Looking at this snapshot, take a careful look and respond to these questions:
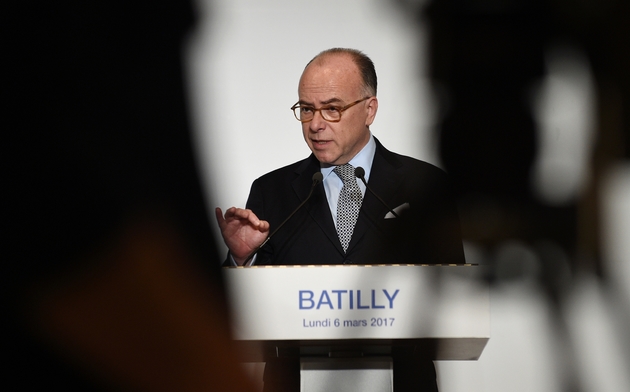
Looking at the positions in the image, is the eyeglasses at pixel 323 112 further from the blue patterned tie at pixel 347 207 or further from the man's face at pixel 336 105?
the blue patterned tie at pixel 347 207

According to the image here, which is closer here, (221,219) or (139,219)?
(221,219)

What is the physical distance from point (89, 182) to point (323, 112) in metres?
1.02

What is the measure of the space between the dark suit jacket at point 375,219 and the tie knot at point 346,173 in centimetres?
7

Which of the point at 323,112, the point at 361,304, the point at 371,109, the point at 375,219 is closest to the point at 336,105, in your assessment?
the point at 323,112

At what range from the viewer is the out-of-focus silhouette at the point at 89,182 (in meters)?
2.59

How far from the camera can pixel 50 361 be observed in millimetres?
2709

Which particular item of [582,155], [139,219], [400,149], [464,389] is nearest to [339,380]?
[464,389]

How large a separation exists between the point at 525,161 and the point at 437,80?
45 centimetres

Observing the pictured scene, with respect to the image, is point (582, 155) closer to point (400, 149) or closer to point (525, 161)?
point (525, 161)

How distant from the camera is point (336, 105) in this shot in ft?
7.79

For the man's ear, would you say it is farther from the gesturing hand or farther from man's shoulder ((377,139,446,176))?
the gesturing hand

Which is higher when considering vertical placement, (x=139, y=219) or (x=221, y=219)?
(x=139, y=219)

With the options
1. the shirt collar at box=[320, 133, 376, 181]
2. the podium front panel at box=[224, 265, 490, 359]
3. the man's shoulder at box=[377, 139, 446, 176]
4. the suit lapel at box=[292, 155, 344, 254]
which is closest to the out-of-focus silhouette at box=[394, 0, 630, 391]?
the man's shoulder at box=[377, 139, 446, 176]

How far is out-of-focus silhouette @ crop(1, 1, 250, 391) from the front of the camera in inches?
102
